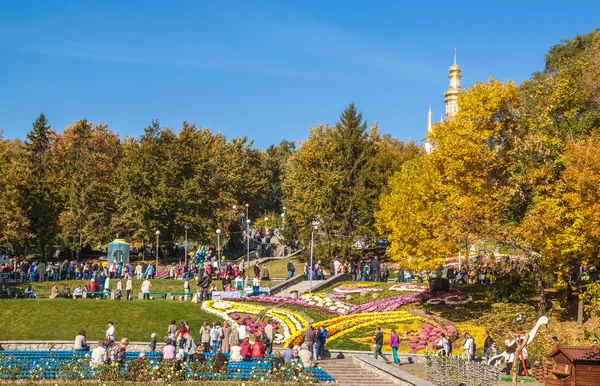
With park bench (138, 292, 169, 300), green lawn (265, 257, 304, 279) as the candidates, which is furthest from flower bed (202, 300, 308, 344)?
green lawn (265, 257, 304, 279)

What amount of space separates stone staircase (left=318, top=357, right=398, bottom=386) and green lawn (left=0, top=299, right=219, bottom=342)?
27.3 ft

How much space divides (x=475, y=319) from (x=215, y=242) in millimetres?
38310

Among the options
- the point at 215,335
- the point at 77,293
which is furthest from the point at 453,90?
the point at 215,335

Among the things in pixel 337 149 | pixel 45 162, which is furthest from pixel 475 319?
pixel 45 162

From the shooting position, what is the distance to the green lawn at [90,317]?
30688 millimetres

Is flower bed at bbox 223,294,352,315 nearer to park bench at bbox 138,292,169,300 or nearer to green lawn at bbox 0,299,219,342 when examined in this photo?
park bench at bbox 138,292,169,300

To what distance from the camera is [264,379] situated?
20719mm

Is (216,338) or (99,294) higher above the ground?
(99,294)

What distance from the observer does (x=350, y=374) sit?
78.0 ft

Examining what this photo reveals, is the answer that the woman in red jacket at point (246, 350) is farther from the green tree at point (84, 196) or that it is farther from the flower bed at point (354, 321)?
the green tree at point (84, 196)

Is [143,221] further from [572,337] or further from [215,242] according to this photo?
[572,337]

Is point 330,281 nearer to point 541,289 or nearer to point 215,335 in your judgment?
point 541,289

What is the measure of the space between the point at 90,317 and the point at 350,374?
14811mm

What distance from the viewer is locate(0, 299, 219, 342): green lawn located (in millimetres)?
30688
